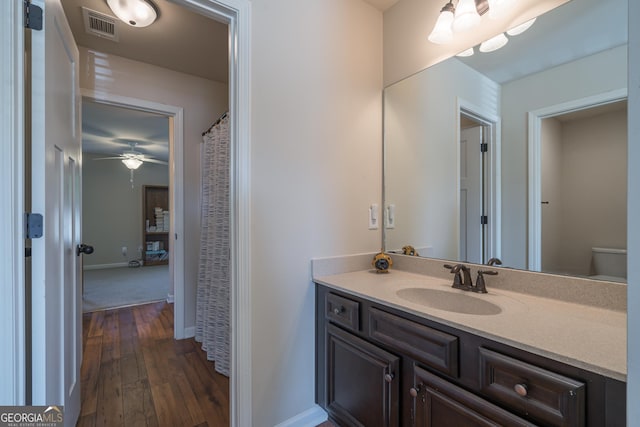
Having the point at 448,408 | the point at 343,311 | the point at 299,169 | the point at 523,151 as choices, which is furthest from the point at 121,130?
the point at 448,408

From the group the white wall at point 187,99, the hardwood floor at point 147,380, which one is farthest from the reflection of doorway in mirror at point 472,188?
the white wall at point 187,99

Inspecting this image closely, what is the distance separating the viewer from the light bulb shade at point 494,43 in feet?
4.42

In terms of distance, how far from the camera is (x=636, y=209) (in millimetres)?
384

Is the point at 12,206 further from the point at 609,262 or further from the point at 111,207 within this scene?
the point at 111,207

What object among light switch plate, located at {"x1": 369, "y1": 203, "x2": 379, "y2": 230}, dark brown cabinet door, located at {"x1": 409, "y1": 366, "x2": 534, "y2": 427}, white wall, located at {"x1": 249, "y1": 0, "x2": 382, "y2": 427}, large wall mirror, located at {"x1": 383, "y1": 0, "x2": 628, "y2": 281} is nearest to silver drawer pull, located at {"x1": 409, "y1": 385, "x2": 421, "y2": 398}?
dark brown cabinet door, located at {"x1": 409, "y1": 366, "x2": 534, "y2": 427}

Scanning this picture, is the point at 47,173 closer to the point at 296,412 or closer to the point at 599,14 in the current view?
the point at 296,412

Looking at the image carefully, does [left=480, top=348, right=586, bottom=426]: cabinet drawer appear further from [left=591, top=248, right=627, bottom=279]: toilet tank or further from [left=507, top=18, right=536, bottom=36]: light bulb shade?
[left=507, top=18, right=536, bottom=36]: light bulb shade

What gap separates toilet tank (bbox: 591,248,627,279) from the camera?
40.1 inches

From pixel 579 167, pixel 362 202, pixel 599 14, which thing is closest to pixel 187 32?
pixel 362 202

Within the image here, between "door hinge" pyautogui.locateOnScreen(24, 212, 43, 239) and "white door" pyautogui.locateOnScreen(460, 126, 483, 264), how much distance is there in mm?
1824

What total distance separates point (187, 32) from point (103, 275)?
16.5 ft

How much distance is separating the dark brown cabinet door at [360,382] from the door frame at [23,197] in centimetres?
42

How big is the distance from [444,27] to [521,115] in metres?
0.61

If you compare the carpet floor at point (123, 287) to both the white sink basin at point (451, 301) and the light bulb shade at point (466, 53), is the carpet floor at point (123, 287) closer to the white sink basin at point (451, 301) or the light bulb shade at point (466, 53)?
the white sink basin at point (451, 301)
